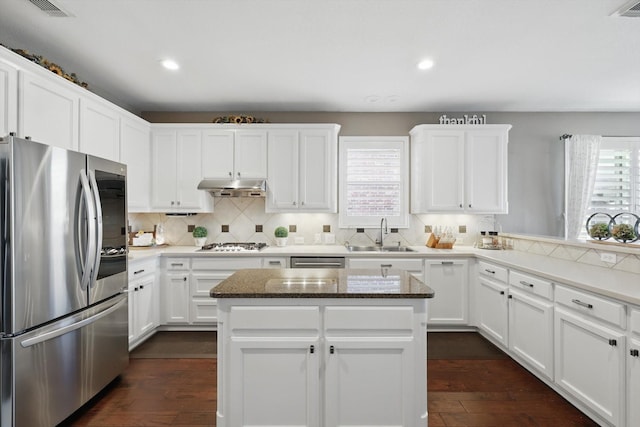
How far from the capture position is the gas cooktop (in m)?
3.55

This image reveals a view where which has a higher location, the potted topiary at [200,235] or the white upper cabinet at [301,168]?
the white upper cabinet at [301,168]

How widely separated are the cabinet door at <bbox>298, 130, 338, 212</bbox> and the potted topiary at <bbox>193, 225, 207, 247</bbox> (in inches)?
49.8

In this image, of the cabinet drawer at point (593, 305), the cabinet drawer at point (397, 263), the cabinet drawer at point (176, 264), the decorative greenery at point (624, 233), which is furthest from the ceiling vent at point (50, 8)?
the decorative greenery at point (624, 233)

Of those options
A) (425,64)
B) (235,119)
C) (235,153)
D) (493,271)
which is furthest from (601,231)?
(235,119)

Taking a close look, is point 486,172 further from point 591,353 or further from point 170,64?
point 170,64

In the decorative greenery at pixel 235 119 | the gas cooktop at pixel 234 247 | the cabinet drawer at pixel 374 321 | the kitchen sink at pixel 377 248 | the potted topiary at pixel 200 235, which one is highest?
the decorative greenery at pixel 235 119

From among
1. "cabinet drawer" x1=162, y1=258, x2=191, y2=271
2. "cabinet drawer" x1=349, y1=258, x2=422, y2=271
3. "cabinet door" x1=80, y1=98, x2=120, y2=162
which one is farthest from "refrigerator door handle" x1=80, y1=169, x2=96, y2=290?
"cabinet drawer" x1=349, y1=258, x2=422, y2=271

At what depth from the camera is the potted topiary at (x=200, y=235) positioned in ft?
12.6

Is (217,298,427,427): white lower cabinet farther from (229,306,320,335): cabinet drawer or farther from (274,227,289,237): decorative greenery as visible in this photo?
(274,227,289,237): decorative greenery

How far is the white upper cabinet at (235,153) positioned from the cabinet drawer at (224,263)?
3.24 ft

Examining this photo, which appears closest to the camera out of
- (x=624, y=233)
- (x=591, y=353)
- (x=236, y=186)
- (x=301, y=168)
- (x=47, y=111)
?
(x=591, y=353)

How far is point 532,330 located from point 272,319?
2114 millimetres

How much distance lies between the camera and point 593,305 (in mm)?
1874

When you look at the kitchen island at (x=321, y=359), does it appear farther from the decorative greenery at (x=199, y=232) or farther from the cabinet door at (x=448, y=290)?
the decorative greenery at (x=199, y=232)
